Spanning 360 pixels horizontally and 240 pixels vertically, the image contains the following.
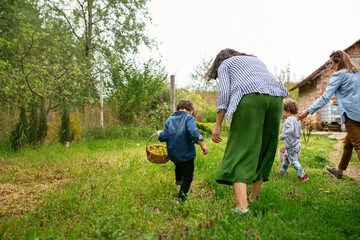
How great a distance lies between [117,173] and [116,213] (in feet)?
5.33

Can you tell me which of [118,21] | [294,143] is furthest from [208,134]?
[118,21]

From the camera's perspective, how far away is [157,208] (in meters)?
2.71

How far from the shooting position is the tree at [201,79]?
1476 cm

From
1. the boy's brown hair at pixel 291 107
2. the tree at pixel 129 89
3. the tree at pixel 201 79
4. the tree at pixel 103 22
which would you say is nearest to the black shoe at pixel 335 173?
the boy's brown hair at pixel 291 107

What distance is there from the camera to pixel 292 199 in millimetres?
2695

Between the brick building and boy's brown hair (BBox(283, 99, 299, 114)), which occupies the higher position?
the brick building

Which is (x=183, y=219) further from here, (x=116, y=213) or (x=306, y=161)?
(x=306, y=161)

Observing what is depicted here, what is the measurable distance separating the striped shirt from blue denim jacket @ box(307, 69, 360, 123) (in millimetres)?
1371

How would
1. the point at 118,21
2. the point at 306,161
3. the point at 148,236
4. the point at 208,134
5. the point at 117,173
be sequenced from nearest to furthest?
the point at 148,236, the point at 117,173, the point at 306,161, the point at 208,134, the point at 118,21

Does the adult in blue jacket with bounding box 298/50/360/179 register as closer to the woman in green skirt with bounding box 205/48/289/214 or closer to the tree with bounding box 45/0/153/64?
the woman in green skirt with bounding box 205/48/289/214

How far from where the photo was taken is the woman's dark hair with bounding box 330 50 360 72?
3238 mm

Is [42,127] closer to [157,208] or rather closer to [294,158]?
[157,208]

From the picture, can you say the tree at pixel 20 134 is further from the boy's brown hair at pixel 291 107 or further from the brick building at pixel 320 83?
the brick building at pixel 320 83

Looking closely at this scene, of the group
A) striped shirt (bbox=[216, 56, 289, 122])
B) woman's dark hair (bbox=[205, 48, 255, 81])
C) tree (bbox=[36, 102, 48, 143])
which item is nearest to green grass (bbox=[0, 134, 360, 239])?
striped shirt (bbox=[216, 56, 289, 122])
